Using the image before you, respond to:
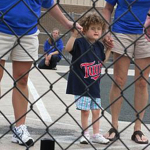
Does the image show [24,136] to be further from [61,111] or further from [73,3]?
[73,3]

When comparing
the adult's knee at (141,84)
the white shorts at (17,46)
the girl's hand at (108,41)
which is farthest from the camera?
the adult's knee at (141,84)

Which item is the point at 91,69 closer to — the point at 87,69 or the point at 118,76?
the point at 87,69

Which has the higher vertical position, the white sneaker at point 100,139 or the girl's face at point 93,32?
the girl's face at point 93,32

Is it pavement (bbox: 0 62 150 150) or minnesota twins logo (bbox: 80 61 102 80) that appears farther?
minnesota twins logo (bbox: 80 61 102 80)

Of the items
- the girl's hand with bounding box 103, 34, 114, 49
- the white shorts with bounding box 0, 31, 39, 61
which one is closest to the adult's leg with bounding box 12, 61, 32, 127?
the white shorts with bounding box 0, 31, 39, 61

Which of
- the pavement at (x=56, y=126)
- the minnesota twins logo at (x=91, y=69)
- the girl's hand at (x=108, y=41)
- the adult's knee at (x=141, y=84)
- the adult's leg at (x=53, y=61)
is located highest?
the girl's hand at (x=108, y=41)

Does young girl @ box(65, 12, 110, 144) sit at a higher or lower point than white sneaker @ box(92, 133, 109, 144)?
higher

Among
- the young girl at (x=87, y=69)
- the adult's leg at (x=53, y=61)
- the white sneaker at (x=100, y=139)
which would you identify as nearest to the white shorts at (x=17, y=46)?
the young girl at (x=87, y=69)

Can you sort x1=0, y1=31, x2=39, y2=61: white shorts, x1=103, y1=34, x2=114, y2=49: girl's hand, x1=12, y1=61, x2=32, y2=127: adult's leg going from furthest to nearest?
x1=103, y1=34, x2=114, y2=49: girl's hand → x1=12, y1=61, x2=32, y2=127: adult's leg → x1=0, y1=31, x2=39, y2=61: white shorts

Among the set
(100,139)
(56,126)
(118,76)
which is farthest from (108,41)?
(56,126)

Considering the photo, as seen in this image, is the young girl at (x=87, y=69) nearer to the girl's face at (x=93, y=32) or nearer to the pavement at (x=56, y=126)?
the girl's face at (x=93, y=32)

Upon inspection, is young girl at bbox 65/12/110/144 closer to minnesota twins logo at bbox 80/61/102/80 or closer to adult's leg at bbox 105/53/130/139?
minnesota twins logo at bbox 80/61/102/80

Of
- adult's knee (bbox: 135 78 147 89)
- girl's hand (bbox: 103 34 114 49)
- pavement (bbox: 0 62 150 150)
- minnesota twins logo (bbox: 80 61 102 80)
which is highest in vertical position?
girl's hand (bbox: 103 34 114 49)

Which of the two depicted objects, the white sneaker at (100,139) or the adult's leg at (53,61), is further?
the adult's leg at (53,61)
